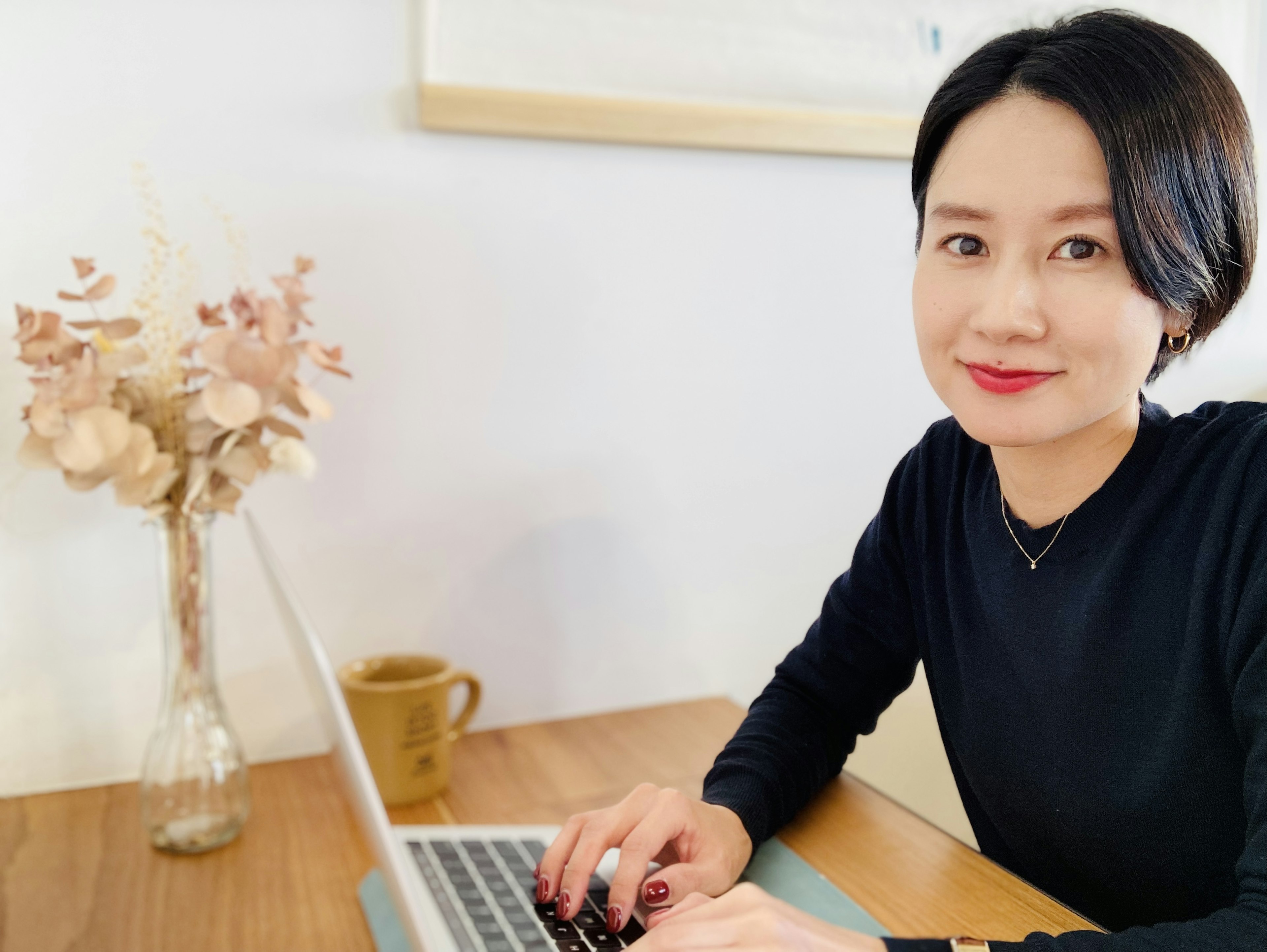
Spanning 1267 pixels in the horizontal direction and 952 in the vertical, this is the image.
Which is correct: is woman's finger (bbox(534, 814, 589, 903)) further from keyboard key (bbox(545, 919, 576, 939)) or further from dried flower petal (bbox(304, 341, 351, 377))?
dried flower petal (bbox(304, 341, 351, 377))

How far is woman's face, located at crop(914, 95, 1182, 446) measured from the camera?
71 cm

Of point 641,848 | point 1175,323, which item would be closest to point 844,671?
point 641,848

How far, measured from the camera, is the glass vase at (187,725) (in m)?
0.93

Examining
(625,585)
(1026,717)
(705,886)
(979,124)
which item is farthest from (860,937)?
(625,585)

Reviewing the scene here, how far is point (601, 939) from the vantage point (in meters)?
0.69

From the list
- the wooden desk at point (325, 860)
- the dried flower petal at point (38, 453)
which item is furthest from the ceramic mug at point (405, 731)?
the dried flower petal at point (38, 453)

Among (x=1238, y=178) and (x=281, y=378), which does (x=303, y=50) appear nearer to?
(x=281, y=378)

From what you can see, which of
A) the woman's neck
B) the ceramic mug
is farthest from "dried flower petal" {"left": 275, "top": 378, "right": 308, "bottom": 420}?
the woman's neck

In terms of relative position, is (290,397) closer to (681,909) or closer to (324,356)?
(324,356)

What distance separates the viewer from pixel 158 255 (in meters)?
1.05

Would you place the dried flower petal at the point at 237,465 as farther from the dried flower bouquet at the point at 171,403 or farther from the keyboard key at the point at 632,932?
the keyboard key at the point at 632,932

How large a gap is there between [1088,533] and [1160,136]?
30 cm

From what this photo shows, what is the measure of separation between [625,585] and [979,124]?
732mm

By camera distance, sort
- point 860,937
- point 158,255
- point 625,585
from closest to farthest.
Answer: point 860,937 → point 158,255 → point 625,585
